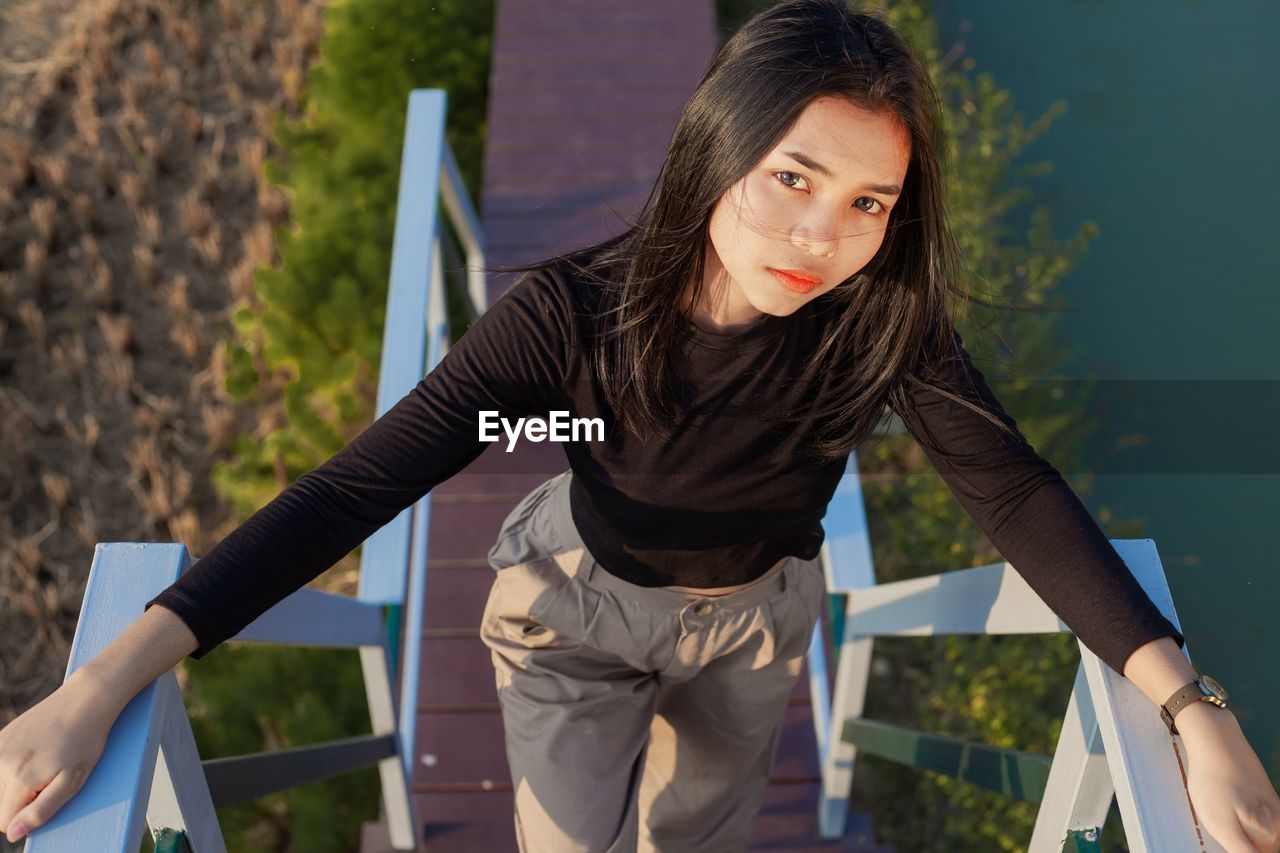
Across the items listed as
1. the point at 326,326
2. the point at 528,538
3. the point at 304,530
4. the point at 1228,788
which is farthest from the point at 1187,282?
the point at 304,530

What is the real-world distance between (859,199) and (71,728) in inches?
33.6

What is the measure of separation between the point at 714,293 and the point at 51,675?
2.73 metres

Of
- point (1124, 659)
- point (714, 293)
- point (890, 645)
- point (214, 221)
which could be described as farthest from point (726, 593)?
point (214, 221)

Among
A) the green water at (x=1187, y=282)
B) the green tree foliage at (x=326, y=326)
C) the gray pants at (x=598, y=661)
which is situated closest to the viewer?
the gray pants at (x=598, y=661)

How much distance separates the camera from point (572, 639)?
1.60m

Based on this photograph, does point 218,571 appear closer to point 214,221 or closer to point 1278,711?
point 1278,711

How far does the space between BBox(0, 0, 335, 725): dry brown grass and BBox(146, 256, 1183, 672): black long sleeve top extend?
2.41m

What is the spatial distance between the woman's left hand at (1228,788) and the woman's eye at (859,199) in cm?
55

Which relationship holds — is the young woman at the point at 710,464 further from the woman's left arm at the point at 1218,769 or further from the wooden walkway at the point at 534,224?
the wooden walkway at the point at 534,224

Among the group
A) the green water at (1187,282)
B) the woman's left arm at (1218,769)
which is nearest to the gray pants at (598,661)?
the woman's left arm at (1218,769)

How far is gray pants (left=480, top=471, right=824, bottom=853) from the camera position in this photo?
1.58m

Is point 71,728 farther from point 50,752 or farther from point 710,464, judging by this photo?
point 710,464

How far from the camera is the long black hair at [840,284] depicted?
48.6 inches

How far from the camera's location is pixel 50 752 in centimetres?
100
